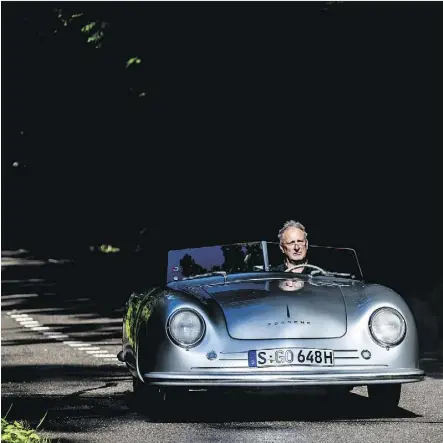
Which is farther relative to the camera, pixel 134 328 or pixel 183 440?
pixel 134 328

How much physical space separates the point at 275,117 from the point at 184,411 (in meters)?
15.7

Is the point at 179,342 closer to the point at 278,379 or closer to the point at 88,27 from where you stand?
the point at 278,379

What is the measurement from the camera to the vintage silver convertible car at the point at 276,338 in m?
9.67

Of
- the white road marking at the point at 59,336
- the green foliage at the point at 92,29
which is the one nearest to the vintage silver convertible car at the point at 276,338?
the white road marking at the point at 59,336

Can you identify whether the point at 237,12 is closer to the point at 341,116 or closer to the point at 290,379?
the point at 341,116

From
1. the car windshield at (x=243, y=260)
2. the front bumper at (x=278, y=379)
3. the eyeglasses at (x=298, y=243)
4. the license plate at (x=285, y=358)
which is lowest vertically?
the front bumper at (x=278, y=379)

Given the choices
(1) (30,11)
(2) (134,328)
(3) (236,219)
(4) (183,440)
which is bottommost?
(4) (183,440)

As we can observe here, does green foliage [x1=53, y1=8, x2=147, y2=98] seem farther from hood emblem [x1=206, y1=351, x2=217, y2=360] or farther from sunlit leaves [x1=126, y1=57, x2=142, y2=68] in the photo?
hood emblem [x1=206, y1=351, x2=217, y2=360]

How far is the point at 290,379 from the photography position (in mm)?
9555

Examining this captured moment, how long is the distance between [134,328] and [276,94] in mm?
15641

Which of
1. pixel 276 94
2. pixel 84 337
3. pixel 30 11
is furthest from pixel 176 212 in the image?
pixel 84 337

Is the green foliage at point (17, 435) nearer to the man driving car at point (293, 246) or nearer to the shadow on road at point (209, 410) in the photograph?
the shadow on road at point (209, 410)

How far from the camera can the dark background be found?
2416 cm

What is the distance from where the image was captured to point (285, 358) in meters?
9.66
